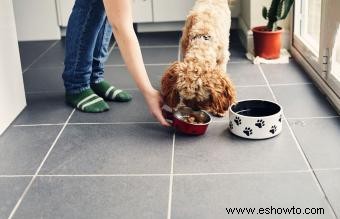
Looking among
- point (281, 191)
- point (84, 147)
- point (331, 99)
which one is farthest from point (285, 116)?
point (84, 147)

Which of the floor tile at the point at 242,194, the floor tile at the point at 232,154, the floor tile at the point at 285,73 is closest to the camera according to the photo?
the floor tile at the point at 242,194

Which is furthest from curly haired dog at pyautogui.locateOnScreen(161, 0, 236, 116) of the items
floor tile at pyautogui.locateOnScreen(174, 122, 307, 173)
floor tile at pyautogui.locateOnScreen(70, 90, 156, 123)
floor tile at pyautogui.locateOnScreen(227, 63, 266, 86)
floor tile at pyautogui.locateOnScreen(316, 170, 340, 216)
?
floor tile at pyautogui.locateOnScreen(316, 170, 340, 216)

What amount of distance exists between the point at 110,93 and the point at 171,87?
0.53 m

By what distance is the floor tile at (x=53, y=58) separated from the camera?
9.67 ft

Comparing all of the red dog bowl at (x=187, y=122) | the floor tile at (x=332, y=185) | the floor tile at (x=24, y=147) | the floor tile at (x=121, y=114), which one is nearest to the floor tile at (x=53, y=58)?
the floor tile at (x=121, y=114)

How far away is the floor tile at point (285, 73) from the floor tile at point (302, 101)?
0.09 meters

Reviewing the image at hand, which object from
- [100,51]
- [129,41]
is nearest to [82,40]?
[100,51]

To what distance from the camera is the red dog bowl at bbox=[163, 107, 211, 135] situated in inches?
75.9

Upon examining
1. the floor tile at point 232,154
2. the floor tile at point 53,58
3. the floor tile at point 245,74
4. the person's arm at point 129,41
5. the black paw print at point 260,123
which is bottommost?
the floor tile at point 232,154

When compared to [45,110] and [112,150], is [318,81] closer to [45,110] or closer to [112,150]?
[112,150]

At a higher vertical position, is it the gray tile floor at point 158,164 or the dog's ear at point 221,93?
the dog's ear at point 221,93

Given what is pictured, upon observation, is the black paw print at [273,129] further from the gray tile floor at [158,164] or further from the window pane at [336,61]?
the window pane at [336,61]

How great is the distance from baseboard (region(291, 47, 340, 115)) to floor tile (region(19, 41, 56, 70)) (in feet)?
4.91

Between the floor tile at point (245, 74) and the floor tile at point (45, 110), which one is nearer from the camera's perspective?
the floor tile at point (45, 110)
